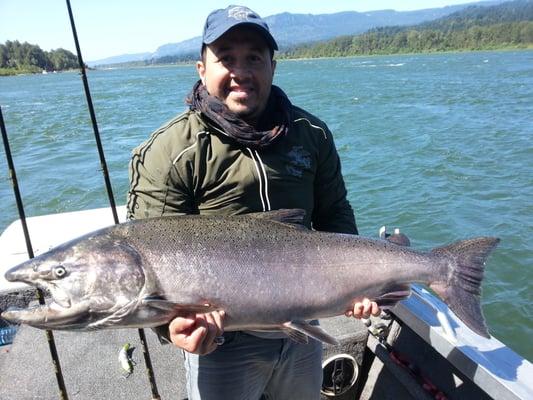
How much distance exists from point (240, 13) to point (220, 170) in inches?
33.1

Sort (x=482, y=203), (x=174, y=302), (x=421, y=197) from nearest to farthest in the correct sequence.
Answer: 1. (x=174, y=302)
2. (x=482, y=203)
3. (x=421, y=197)

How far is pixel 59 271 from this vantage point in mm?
2229

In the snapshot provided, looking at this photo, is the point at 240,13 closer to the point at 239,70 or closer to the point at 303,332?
the point at 239,70

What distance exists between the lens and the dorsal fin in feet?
8.42

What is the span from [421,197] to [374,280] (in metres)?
10.6

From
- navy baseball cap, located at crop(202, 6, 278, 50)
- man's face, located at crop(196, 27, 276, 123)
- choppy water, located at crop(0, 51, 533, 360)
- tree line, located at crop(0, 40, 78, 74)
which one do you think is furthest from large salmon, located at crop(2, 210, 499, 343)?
tree line, located at crop(0, 40, 78, 74)

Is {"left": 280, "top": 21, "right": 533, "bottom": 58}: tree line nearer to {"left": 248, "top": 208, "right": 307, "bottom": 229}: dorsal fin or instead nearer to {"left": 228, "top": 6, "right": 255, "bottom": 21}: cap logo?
{"left": 228, "top": 6, "right": 255, "bottom": 21}: cap logo

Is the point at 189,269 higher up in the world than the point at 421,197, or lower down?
higher up

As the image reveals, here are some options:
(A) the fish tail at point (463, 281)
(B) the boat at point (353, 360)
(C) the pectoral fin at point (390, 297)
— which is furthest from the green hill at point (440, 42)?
(C) the pectoral fin at point (390, 297)

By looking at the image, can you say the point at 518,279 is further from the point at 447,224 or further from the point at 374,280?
the point at 374,280

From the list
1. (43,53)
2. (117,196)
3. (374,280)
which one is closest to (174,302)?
(374,280)

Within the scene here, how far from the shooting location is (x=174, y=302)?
7.41ft

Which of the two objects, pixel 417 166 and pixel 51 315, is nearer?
pixel 51 315

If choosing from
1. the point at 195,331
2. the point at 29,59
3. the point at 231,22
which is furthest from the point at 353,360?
the point at 29,59
